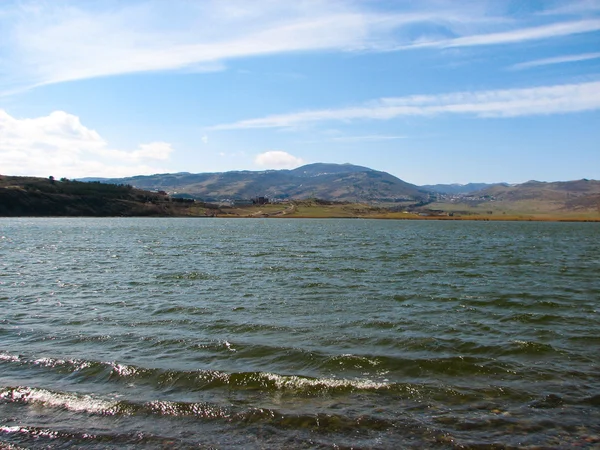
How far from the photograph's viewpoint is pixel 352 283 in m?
41.1

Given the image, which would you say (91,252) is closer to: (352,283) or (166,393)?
(352,283)

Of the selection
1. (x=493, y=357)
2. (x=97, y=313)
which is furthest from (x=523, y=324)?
(x=97, y=313)

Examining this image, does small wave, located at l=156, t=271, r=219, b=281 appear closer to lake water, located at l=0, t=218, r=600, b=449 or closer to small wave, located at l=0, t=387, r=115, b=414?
lake water, located at l=0, t=218, r=600, b=449

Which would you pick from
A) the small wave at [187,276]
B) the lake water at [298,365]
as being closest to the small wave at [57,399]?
the lake water at [298,365]

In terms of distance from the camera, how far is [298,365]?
1900 cm

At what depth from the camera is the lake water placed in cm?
1317

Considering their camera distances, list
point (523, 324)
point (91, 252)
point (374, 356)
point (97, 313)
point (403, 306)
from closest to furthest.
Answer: point (374, 356) < point (523, 324) < point (97, 313) < point (403, 306) < point (91, 252)

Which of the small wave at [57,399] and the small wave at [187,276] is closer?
the small wave at [57,399]

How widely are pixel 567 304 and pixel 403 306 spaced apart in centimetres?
1179

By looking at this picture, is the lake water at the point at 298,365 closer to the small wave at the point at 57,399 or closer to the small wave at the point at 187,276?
the small wave at the point at 57,399

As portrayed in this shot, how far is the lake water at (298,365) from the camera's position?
13172 mm

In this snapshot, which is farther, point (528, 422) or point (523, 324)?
point (523, 324)

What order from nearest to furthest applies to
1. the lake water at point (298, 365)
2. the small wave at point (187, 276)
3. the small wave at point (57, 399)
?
the lake water at point (298, 365), the small wave at point (57, 399), the small wave at point (187, 276)

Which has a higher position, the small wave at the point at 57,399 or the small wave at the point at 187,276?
the small wave at the point at 57,399
